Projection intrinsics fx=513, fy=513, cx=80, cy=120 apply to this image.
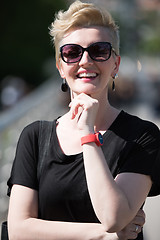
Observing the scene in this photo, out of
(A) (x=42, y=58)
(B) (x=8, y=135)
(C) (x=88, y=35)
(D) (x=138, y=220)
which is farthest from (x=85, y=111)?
(A) (x=42, y=58)

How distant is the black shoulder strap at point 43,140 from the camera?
2.76m

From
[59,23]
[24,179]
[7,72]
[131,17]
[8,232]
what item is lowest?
[8,232]

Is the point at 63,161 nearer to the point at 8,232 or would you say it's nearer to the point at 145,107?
the point at 8,232

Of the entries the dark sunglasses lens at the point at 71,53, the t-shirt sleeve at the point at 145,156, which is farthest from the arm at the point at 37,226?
the dark sunglasses lens at the point at 71,53

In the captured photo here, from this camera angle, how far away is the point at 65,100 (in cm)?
1595

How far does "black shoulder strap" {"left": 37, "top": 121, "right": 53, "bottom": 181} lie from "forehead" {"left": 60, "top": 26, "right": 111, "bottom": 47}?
0.49 metres

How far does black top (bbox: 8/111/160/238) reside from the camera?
2.61 m

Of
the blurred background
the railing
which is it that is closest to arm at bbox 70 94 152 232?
the railing

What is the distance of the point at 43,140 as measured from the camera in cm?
282

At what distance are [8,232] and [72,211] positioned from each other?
0.41 meters

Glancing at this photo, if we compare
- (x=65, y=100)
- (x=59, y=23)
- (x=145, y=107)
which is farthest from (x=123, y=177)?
(x=145, y=107)

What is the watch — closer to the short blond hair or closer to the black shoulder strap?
the black shoulder strap

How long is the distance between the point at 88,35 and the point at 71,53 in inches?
5.2

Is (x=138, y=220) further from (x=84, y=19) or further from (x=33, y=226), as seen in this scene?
(x=84, y=19)
